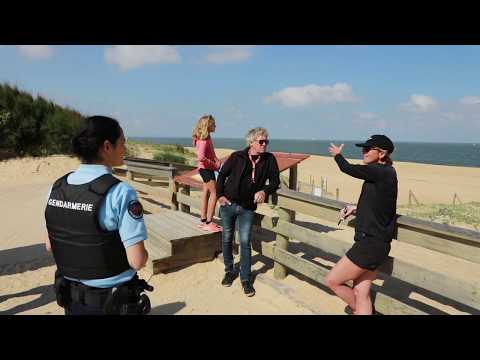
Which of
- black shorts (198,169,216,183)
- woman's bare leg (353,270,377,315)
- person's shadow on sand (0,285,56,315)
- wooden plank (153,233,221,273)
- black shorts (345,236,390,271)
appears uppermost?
black shorts (198,169,216,183)

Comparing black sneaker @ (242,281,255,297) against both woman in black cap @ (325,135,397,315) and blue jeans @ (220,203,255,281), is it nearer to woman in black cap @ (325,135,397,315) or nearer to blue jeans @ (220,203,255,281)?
blue jeans @ (220,203,255,281)

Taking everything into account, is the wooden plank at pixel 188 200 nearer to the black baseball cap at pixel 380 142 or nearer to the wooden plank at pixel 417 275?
the wooden plank at pixel 417 275

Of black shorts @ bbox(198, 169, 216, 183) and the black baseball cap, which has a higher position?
the black baseball cap

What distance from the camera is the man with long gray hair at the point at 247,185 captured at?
14.8 feet

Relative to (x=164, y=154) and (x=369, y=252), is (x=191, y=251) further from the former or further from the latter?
(x=164, y=154)

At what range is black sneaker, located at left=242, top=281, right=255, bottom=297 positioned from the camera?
4602 millimetres

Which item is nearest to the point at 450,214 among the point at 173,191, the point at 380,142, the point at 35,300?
the point at 173,191

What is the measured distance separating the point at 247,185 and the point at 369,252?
1747 mm

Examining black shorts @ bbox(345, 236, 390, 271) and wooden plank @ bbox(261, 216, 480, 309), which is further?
black shorts @ bbox(345, 236, 390, 271)

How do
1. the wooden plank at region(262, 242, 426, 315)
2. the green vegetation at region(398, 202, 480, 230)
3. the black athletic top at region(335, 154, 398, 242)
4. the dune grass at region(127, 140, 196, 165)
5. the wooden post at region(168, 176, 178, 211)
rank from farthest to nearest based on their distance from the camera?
the dune grass at region(127, 140, 196, 165)
the green vegetation at region(398, 202, 480, 230)
the wooden post at region(168, 176, 178, 211)
the wooden plank at region(262, 242, 426, 315)
the black athletic top at region(335, 154, 398, 242)

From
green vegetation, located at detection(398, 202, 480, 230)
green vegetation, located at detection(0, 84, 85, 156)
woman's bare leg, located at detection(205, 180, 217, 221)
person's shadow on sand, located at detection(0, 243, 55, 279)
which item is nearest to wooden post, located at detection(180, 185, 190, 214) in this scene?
woman's bare leg, located at detection(205, 180, 217, 221)

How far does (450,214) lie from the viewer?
10.6 meters

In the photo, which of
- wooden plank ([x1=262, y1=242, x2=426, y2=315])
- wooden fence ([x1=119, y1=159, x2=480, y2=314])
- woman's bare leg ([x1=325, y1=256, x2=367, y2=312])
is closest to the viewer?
wooden fence ([x1=119, y1=159, x2=480, y2=314])
